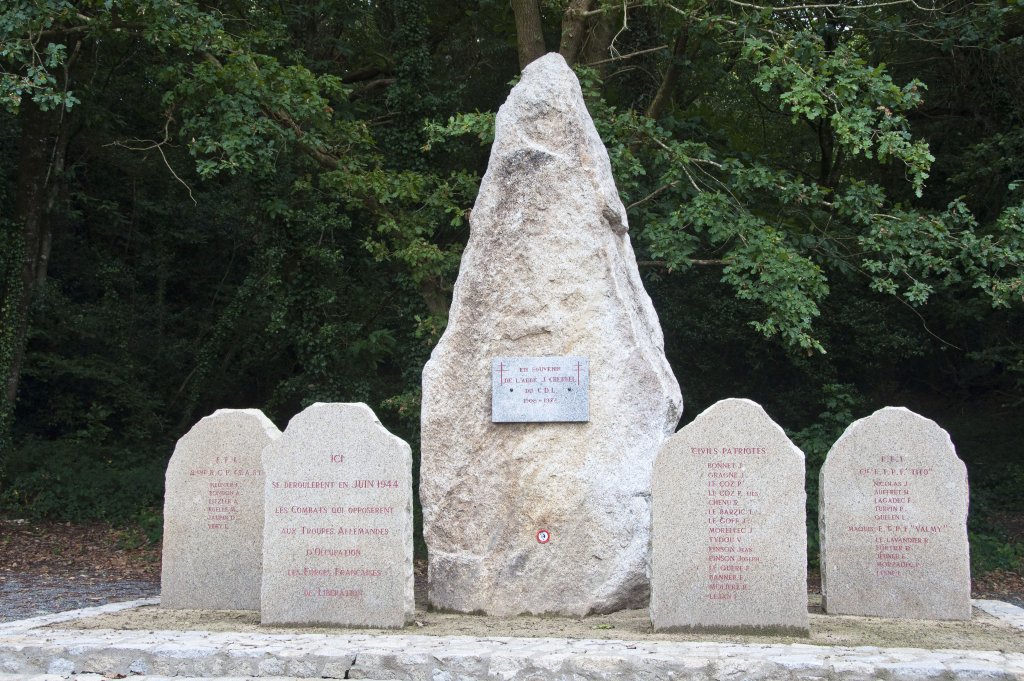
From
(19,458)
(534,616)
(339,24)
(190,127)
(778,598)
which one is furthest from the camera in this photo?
(339,24)

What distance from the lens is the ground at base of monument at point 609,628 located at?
580 centimetres

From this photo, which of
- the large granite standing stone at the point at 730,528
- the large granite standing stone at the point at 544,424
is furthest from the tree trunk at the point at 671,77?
the large granite standing stone at the point at 730,528

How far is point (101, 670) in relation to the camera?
5.31 m

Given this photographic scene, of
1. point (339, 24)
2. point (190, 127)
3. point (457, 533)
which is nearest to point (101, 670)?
point (457, 533)

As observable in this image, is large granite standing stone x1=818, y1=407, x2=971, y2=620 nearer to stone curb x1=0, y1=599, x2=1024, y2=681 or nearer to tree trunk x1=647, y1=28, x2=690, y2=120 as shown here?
stone curb x1=0, y1=599, x2=1024, y2=681

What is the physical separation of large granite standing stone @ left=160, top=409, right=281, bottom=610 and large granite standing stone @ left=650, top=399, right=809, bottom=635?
2.90m

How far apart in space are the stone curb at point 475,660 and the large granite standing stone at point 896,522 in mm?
1553

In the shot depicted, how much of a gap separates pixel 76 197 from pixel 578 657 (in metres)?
12.4

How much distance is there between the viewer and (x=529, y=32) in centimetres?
1188

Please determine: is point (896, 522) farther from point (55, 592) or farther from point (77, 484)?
point (77, 484)

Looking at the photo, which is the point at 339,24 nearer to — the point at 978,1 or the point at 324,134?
the point at 324,134

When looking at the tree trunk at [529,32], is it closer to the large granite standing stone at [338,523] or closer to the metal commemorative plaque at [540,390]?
the metal commemorative plaque at [540,390]

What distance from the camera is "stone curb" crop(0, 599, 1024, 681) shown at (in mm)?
4969

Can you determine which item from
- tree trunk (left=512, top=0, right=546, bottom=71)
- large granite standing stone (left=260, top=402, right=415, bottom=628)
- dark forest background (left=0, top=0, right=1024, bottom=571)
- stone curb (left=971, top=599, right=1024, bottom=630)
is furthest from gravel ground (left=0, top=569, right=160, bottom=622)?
tree trunk (left=512, top=0, right=546, bottom=71)
